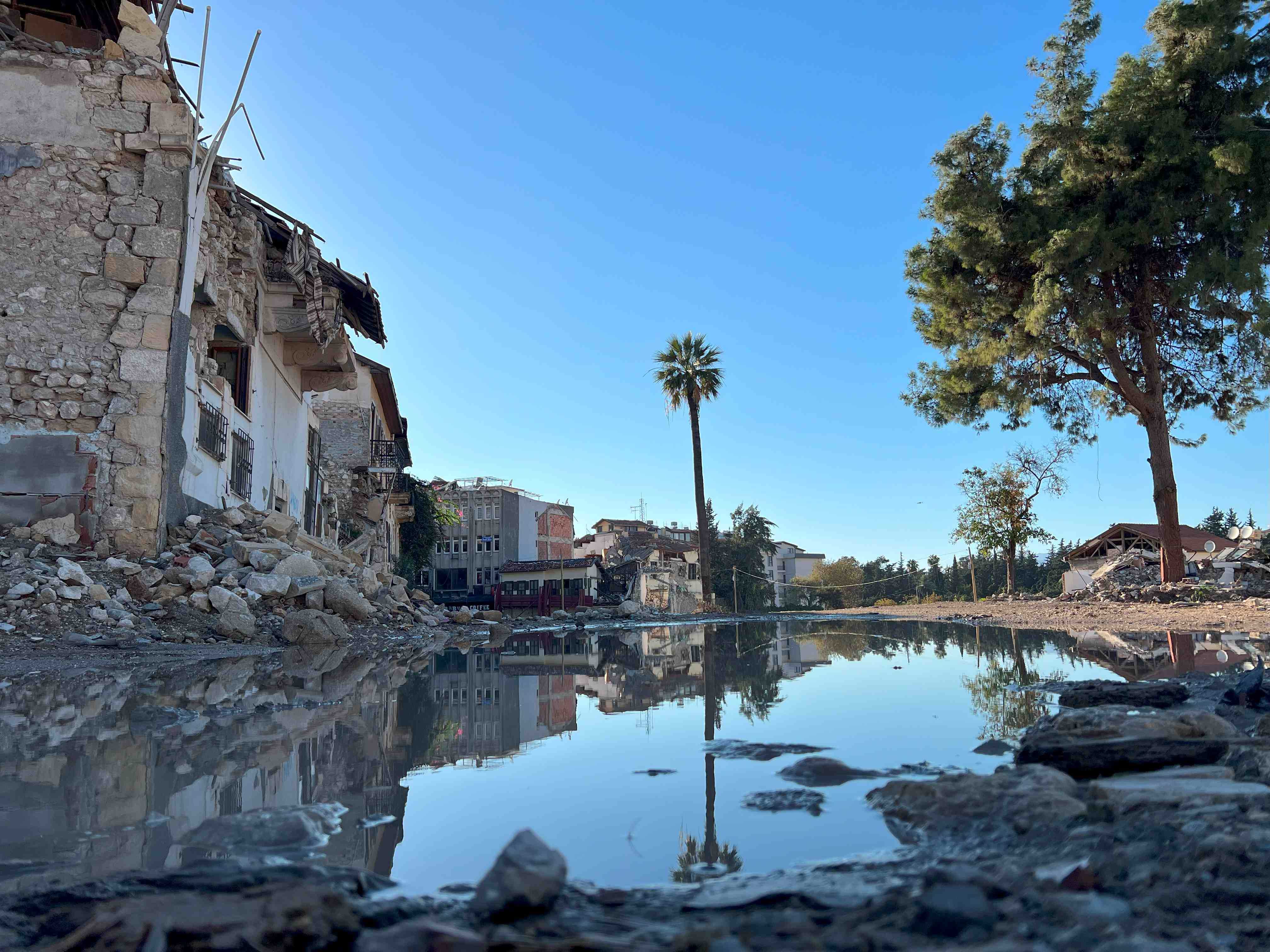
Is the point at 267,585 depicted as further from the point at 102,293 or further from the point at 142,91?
the point at 142,91

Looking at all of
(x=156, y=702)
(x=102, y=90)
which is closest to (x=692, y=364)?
(x=102, y=90)

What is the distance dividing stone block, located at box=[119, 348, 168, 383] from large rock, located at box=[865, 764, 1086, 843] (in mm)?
10544

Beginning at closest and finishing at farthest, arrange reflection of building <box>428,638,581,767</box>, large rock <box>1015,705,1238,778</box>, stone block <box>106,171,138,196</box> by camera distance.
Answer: large rock <box>1015,705,1238,778</box> < reflection of building <box>428,638,581,767</box> < stone block <box>106,171,138,196</box>

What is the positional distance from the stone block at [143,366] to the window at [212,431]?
4.51 feet

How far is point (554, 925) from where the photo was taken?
64.5 inches

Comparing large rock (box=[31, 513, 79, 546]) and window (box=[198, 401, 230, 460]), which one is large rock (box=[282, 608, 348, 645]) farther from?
window (box=[198, 401, 230, 460])

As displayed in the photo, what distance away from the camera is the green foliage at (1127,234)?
18141mm

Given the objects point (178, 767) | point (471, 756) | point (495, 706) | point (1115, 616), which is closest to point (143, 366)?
point (495, 706)

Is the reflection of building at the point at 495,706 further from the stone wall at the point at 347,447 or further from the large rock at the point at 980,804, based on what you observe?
the stone wall at the point at 347,447

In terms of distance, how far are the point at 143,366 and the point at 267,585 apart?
318 cm

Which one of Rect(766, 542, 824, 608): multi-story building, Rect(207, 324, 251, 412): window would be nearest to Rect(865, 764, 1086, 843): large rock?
Rect(207, 324, 251, 412): window

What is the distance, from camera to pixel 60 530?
387 inches

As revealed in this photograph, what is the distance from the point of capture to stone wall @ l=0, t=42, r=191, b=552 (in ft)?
33.7

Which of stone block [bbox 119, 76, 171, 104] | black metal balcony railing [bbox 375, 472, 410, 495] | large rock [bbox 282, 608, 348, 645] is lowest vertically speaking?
large rock [bbox 282, 608, 348, 645]
